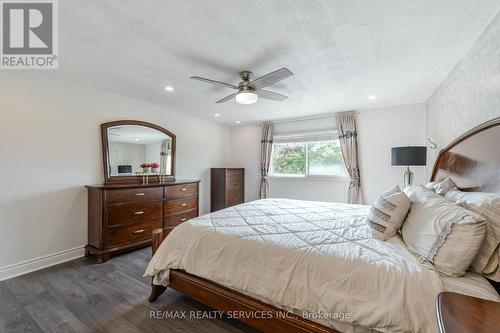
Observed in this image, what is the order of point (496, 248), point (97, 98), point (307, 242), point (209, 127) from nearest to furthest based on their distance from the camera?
1. point (496, 248)
2. point (307, 242)
3. point (97, 98)
4. point (209, 127)

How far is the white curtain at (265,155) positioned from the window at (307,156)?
0.15 m

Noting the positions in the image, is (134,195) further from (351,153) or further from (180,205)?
(351,153)

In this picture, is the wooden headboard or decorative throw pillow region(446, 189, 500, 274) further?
the wooden headboard

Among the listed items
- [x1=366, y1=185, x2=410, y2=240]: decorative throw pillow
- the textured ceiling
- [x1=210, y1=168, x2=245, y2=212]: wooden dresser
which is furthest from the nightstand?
[x1=210, y1=168, x2=245, y2=212]: wooden dresser

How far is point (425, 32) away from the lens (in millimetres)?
1711

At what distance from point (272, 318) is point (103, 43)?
8.75ft

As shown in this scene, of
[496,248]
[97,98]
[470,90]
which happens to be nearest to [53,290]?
[97,98]

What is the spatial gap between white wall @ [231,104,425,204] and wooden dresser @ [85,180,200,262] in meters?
2.58

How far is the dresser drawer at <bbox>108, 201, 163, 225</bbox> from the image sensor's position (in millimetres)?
2715

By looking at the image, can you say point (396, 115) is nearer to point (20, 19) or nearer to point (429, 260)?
point (429, 260)

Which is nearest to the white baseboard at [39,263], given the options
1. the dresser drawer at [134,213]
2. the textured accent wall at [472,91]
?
the dresser drawer at [134,213]

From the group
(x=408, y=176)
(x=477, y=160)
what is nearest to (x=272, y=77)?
(x=477, y=160)

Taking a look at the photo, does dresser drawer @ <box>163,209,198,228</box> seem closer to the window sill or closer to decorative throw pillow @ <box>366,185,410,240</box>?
the window sill

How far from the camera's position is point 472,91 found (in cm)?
192
